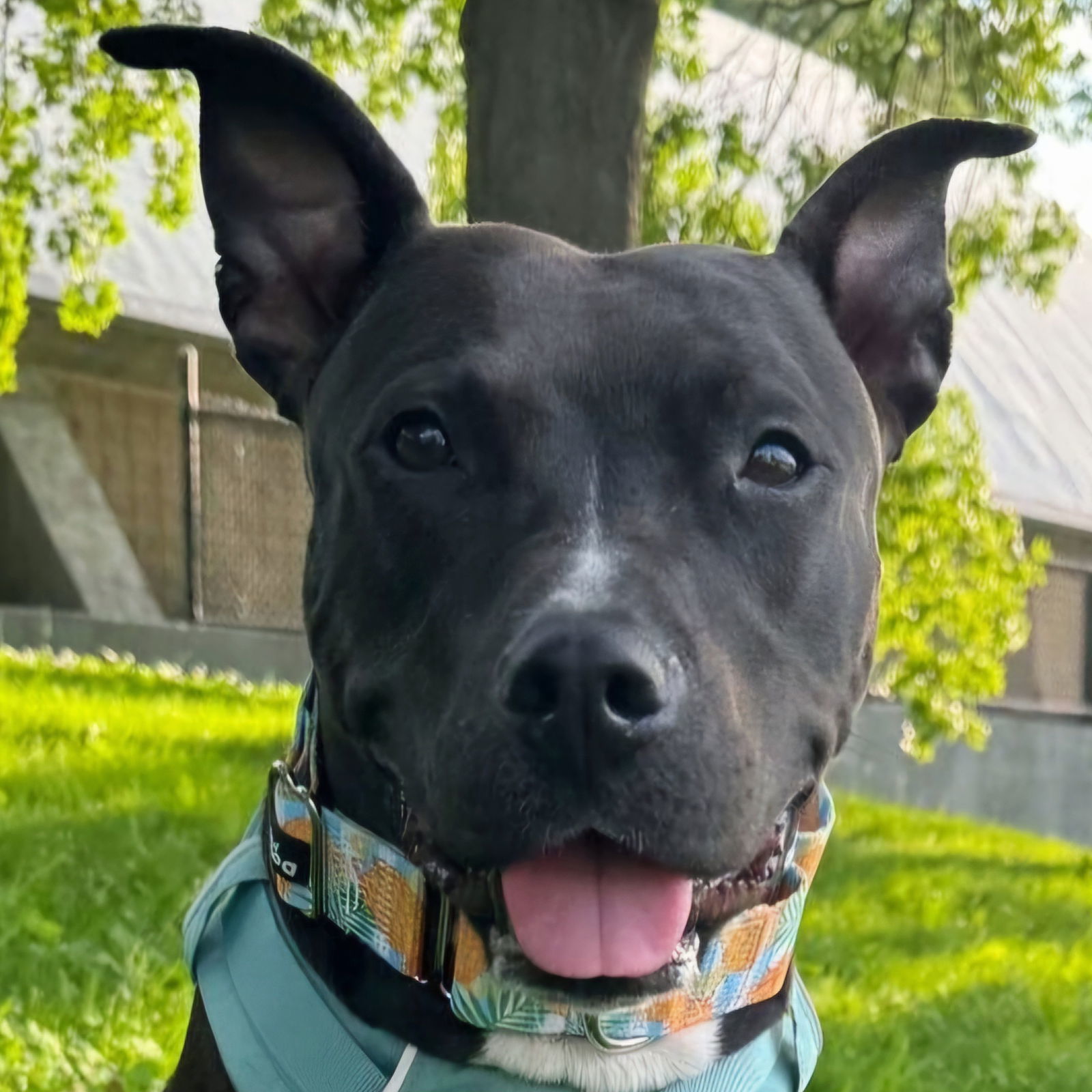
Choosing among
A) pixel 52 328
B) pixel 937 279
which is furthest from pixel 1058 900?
pixel 52 328

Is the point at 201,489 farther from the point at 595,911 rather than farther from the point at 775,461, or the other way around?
the point at 595,911

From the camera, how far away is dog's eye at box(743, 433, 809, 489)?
250 cm

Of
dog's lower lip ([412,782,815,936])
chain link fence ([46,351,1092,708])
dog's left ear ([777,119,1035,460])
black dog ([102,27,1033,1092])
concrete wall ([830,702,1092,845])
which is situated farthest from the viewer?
concrete wall ([830,702,1092,845])

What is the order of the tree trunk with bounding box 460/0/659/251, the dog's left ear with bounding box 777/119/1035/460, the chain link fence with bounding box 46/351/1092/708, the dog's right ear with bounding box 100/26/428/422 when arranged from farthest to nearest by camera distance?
the chain link fence with bounding box 46/351/1092/708
the tree trunk with bounding box 460/0/659/251
the dog's left ear with bounding box 777/119/1035/460
the dog's right ear with bounding box 100/26/428/422

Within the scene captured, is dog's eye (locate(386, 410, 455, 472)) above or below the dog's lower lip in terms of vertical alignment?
above

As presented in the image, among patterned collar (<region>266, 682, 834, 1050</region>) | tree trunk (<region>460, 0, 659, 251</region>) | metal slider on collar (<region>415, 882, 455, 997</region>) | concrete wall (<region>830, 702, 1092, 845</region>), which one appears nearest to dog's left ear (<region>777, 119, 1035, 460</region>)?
patterned collar (<region>266, 682, 834, 1050</region>)

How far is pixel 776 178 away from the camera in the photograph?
8.74 meters

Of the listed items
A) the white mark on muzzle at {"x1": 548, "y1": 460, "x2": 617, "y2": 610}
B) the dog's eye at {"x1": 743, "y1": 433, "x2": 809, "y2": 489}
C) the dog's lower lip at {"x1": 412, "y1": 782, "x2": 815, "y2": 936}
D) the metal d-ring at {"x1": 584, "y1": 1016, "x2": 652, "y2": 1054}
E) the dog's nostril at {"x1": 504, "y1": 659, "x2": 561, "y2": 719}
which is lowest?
the metal d-ring at {"x1": 584, "y1": 1016, "x2": 652, "y2": 1054}

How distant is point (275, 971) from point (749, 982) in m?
0.74

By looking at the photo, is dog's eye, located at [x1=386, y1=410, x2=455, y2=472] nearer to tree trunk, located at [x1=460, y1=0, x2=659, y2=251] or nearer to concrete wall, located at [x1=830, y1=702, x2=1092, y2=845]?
tree trunk, located at [x1=460, y1=0, x2=659, y2=251]

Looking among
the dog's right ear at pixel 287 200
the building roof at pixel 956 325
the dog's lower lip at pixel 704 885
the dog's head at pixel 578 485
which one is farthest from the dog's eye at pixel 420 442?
the building roof at pixel 956 325

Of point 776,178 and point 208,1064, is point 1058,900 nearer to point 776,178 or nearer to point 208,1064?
point 776,178

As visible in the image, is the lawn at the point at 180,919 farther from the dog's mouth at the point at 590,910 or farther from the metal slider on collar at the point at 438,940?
the dog's mouth at the point at 590,910

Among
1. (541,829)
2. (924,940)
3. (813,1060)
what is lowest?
(924,940)
